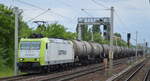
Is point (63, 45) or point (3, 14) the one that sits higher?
point (3, 14)

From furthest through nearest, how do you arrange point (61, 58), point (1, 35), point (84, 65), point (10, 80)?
point (84, 65) → point (1, 35) → point (61, 58) → point (10, 80)

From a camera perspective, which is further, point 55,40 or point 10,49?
point 10,49

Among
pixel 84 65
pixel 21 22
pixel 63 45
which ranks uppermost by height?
pixel 21 22

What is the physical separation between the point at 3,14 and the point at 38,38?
7954mm

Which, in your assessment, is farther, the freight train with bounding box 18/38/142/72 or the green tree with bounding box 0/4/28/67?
the green tree with bounding box 0/4/28/67

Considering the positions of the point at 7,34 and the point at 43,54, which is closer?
the point at 43,54

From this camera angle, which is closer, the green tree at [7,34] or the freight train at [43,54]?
the freight train at [43,54]

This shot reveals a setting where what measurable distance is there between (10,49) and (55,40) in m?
7.02

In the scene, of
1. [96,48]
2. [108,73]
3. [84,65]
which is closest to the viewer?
[108,73]

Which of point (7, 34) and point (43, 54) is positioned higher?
point (7, 34)

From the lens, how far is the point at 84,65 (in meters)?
45.7

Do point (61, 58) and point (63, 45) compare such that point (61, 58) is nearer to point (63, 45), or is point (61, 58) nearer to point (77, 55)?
point (63, 45)

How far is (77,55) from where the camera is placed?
39.4 m

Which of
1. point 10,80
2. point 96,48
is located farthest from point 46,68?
point 96,48
